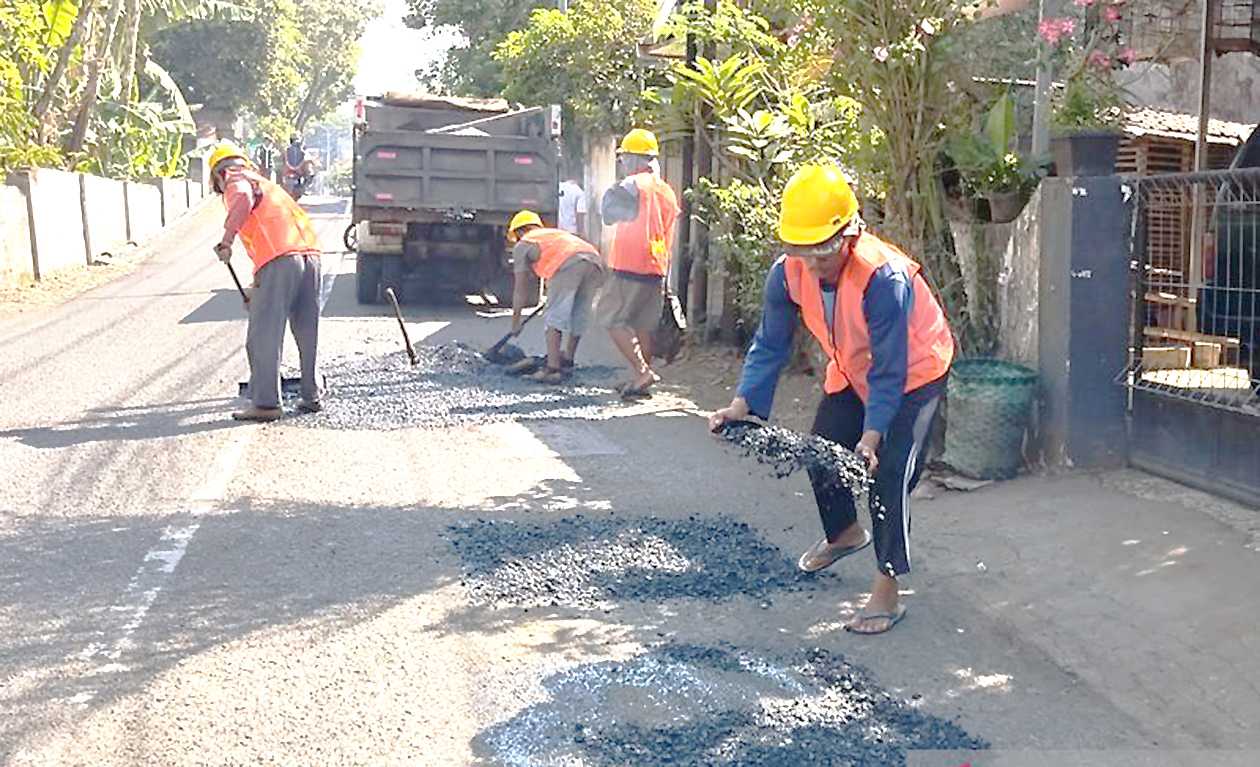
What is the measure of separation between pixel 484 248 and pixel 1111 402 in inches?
408

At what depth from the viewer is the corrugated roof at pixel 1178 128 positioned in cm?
1250

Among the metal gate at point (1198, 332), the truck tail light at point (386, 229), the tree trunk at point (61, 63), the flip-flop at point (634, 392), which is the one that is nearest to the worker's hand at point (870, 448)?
the metal gate at point (1198, 332)

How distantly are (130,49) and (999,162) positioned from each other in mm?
22722

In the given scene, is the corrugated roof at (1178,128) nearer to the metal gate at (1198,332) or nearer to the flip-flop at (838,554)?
the metal gate at (1198,332)

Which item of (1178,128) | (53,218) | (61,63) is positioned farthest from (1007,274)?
(61,63)

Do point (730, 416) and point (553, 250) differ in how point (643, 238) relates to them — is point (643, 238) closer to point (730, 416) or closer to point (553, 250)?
point (553, 250)

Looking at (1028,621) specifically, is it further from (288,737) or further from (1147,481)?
(288,737)

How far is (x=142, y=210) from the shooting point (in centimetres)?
2795

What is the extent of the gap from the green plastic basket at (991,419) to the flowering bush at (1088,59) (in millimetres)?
1511

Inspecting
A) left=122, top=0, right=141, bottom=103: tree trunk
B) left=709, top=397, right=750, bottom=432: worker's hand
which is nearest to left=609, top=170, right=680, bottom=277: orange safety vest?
left=709, top=397, right=750, bottom=432: worker's hand

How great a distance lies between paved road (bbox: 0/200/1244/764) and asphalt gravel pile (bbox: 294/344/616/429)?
0.43m

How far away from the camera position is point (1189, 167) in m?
13.1

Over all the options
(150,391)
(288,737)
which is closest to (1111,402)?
(288,737)

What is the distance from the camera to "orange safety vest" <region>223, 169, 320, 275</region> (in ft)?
29.0
